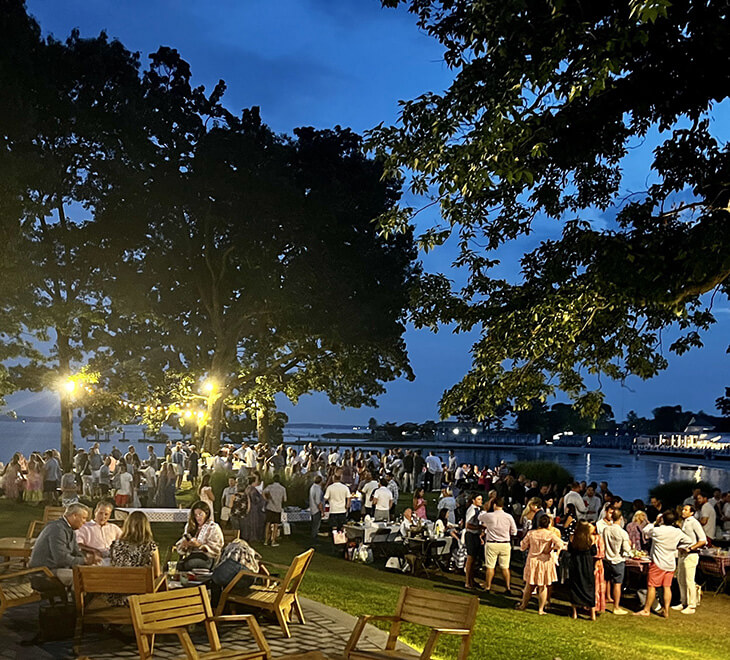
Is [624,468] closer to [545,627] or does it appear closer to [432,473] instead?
[432,473]

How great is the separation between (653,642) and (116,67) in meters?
27.2

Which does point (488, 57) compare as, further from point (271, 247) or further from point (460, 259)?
point (271, 247)

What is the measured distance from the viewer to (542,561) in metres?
11.6

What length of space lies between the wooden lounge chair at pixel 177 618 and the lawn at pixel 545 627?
11.2ft

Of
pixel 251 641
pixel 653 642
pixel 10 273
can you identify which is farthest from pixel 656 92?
pixel 10 273

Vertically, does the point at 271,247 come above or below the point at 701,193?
above

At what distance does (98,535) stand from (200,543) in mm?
1310

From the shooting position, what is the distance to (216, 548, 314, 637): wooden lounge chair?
8.30 metres

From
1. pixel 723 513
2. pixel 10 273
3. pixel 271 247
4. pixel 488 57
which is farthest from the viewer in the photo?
pixel 271 247

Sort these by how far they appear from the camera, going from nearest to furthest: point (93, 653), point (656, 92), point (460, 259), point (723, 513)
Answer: point (93, 653)
point (656, 92)
point (460, 259)
point (723, 513)

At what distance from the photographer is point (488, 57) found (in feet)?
29.0

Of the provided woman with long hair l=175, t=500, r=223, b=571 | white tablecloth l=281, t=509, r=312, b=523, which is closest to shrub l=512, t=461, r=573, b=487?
white tablecloth l=281, t=509, r=312, b=523

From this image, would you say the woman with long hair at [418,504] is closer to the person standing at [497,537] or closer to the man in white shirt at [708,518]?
the person standing at [497,537]

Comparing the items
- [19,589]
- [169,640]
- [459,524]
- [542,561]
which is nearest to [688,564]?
[542,561]
